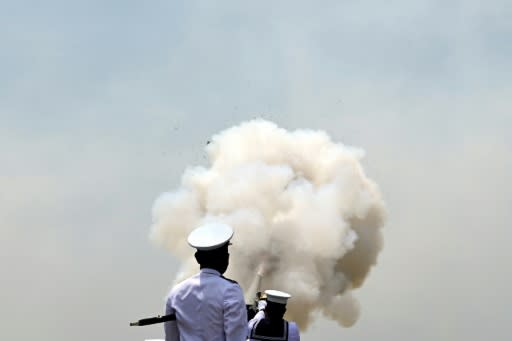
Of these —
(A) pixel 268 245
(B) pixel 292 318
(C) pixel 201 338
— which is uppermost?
(A) pixel 268 245

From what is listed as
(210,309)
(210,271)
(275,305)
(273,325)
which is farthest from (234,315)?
(275,305)

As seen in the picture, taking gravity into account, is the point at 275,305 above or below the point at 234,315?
above

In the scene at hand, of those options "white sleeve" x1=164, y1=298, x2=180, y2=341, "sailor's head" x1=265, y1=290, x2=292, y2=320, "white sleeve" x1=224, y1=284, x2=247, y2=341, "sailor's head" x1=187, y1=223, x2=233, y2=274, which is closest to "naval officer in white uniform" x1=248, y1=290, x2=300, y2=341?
"sailor's head" x1=265, y1=290, x2=292, y2=320

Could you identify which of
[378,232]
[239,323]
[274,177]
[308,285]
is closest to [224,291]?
[239,323]

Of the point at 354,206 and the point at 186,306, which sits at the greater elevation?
the point at 354,206

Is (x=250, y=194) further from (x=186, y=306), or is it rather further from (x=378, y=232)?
(x=186, y=306)

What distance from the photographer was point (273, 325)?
11.6 m

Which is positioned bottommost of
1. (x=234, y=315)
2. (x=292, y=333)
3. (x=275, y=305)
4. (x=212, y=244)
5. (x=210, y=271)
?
(x=234, y=315)

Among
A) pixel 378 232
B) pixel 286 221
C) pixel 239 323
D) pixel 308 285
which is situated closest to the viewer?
pixel 239 323

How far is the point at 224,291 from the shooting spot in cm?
711

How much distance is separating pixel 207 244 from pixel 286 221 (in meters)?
25.5

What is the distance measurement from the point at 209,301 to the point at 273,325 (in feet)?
15.2

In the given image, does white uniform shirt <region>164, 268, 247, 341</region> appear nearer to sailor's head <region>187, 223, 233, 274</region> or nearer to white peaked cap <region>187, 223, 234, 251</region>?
sailor's head <region>187, 223, 233, 274</region>

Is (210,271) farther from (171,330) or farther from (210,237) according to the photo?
(171,330)
